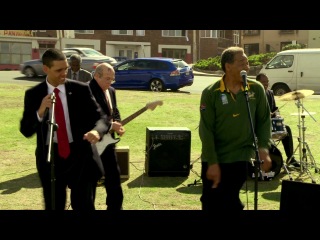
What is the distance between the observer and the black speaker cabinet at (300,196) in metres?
4.45

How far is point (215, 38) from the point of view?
51.2 m

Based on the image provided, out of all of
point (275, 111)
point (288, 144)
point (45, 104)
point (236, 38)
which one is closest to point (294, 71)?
point (288, 144)

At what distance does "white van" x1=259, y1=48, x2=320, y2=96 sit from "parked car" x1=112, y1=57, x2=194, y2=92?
3.12 meters

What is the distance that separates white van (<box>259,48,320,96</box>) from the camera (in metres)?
20.6

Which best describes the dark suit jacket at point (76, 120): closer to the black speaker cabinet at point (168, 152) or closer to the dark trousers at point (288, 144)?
the black speaker cabinet at point (168, 152)

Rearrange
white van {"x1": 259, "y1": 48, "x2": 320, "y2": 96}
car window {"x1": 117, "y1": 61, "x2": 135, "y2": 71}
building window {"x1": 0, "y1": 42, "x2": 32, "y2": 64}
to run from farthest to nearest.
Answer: building window {"x1": 0, "y1": 42, "x2": 32, "y2": 64}, car window {"x1": 117, "y1": 61, "x2": 135, "y2": 71}, white van {"x1": 259, "y1": 48, "x2": 320, "y2": 96}

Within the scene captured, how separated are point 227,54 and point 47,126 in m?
1.68

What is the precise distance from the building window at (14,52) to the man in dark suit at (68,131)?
3744 centimetres

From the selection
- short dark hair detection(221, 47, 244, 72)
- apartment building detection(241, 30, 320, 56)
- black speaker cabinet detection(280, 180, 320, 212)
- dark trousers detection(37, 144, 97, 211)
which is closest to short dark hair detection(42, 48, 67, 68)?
dark trousers detection(37, 144, 97, 211)

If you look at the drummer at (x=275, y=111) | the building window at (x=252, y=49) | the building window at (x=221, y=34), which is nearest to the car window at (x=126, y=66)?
the drummer at (x=275, y=111)

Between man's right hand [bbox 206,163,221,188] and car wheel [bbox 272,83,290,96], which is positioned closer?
man's right hand [bbox 206,163,221,188]

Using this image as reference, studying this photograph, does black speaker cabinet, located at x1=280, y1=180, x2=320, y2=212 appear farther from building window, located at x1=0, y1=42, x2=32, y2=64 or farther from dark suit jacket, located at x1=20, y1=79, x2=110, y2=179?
building window, located at x1=0, y1=42, x2=32, y2=64
